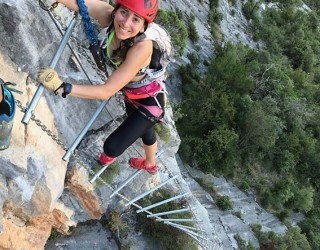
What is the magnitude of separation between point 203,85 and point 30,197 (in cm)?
1685

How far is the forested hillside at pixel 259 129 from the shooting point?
19.1 meters

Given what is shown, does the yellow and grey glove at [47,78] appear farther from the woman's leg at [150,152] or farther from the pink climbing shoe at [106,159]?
the woman's leg at [150,152]

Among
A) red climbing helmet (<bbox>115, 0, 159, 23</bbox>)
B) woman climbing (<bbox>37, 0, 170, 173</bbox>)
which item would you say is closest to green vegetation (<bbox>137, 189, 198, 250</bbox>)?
woman climbing (<bbox>37, 0, 170, 173</bbox>)

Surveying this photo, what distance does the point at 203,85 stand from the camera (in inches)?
835

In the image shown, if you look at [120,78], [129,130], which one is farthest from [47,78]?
[129,130]

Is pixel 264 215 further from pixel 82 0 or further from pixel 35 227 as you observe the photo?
pixel 82 0

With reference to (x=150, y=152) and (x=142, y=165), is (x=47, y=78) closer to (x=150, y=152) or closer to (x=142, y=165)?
(x=150, y=152)

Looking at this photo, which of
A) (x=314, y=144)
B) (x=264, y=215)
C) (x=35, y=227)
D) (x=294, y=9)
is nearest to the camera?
(x=35, y=227)

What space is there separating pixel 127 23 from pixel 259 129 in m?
17.9

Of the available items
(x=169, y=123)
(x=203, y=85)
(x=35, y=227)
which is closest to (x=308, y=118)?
(x=203, y=85)

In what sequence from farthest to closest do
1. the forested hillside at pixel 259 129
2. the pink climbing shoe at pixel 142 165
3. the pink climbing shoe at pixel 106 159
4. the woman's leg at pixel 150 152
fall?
the forested hillside at pixel 259 129 → the pink climbing shoe at pixel 142 165 → the woman's leg at pixel 150 152 → the pink climbing shoe at pixel 106 159

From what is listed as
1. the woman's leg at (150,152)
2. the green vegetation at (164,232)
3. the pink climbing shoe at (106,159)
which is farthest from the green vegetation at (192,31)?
the pink climbing shoe at (106,159)

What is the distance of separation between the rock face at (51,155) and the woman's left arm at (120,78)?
0.62 m

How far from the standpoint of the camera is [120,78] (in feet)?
10.2
